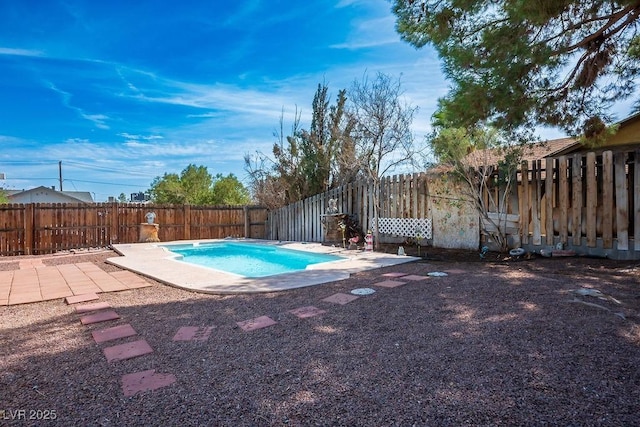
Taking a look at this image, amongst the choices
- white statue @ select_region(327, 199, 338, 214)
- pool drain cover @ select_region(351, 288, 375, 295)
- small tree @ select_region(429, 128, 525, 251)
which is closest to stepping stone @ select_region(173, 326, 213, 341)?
pool drain cover @ select_region(351, 288, 375, 295)

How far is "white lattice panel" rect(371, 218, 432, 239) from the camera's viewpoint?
8438 millimetres

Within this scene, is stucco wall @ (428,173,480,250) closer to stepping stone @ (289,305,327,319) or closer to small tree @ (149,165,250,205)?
stepping stone @ (289,305,327,319)

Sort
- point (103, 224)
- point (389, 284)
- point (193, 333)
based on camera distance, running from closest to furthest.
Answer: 1. point (193, 333)
2. point (389, 284)
3. point (103, 224)

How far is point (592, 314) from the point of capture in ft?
9.66

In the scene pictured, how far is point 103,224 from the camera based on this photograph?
37.4ft

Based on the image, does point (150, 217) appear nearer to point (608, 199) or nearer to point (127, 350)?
point (127, 350)

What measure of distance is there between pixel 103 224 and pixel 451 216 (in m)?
11.0

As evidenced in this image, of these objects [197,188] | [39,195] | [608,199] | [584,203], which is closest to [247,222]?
[584,203]

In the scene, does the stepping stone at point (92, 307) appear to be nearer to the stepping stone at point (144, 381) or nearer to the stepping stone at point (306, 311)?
the stepping stone at point (144, 381)

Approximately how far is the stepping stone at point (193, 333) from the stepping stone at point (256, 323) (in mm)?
294

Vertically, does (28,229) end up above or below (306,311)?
above

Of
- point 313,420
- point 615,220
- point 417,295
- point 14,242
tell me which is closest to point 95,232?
point 14,242

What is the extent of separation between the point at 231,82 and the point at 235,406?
1050 cm

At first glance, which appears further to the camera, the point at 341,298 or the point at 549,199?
the point at 549,199
